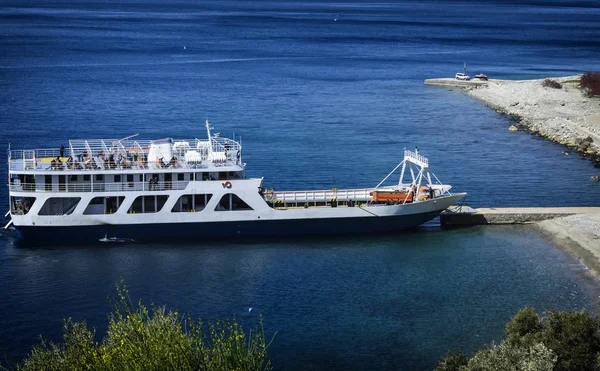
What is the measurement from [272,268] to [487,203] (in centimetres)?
2158

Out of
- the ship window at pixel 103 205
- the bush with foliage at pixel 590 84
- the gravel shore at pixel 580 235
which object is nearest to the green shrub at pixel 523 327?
the gravel shore at pixel 580 235

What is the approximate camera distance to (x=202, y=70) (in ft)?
485

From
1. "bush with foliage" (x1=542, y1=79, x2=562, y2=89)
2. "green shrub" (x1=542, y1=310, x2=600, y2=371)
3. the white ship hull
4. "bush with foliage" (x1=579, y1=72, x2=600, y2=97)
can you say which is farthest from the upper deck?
"bush with foliage" (x1=542, y1=79, x2=562, y2=89)

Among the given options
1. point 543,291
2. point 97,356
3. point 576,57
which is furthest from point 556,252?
point 576,57

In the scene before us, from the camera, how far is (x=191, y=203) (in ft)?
198

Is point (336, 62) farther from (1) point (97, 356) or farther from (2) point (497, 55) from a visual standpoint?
(1) point (97, 356)

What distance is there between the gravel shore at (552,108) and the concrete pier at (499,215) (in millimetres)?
23369

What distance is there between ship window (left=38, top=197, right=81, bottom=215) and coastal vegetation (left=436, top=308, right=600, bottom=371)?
97.9ft

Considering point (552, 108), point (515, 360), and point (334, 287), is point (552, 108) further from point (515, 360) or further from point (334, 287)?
point (515, 360)

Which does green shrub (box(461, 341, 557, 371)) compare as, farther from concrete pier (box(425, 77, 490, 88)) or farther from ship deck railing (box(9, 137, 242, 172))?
concrete pier (box(425, 77, 490, 88))

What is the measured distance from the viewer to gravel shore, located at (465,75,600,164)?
9352cm

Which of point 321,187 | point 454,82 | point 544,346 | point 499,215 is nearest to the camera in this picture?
point 544,346

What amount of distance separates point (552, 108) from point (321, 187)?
1862 inches

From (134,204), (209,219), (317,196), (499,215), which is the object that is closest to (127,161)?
(134,204)
